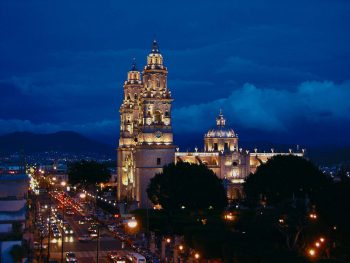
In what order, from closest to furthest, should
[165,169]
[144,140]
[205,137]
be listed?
[165,169] → [144,140] → [205,137]

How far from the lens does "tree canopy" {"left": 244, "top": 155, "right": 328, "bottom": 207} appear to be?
9044 cm

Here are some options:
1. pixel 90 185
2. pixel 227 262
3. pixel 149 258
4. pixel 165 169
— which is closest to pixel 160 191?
pixel 165 169

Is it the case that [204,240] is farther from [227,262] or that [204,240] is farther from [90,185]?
[90,185]

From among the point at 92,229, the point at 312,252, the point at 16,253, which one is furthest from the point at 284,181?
the point at 16,253

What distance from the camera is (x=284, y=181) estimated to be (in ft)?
299

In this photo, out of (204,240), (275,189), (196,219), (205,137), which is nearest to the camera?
(204,240)

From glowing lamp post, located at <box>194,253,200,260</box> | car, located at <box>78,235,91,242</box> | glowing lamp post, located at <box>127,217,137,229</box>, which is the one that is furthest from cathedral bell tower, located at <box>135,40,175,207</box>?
glowing lamp post, located at <box>194,253,200,260</box>

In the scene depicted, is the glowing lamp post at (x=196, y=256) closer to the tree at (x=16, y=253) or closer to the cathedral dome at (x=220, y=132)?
the tree at (x=16, y=253)

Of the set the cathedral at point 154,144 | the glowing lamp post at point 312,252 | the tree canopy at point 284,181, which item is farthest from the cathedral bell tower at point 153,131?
the glowing lamp post at point 312,252

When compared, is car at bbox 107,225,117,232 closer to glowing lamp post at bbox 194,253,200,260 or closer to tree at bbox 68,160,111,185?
glowing lamp post at bbox 194,253,200,260

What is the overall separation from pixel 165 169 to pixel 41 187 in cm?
9315

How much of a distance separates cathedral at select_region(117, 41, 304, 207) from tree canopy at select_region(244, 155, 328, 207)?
19.5 m

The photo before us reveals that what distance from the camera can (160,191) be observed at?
3728 inches

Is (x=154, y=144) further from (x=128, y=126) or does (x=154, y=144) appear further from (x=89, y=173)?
(x=89, y=173)
